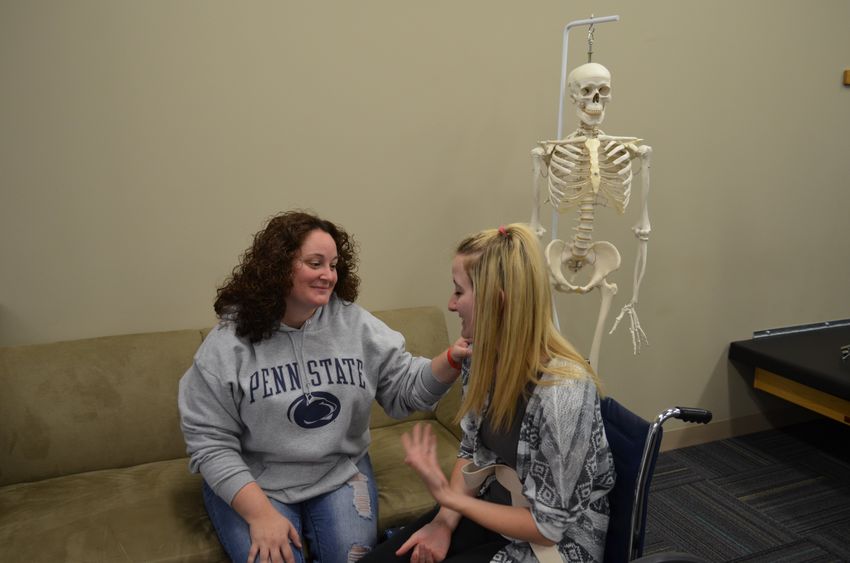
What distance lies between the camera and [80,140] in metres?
2.29

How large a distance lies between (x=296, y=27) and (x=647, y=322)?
1980mm

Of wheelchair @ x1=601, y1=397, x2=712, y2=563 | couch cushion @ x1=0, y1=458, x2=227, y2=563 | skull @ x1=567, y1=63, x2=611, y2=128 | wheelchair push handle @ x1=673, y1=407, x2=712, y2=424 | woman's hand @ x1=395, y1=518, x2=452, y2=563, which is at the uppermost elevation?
skull @ x1=567, y1=63, x2=611, y2=128

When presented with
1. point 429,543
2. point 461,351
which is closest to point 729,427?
point 461,351

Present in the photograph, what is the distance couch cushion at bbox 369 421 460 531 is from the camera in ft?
6.49

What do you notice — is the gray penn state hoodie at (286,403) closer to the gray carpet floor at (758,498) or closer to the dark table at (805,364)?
the gray carpet floor at (758,498)

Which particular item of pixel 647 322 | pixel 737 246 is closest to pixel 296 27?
pixel 647 322

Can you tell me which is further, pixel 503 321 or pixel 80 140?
pixel 80 140

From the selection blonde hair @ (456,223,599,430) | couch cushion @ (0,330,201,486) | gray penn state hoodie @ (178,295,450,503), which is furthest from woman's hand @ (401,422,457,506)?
couch cushion @ (0,330,201,486)

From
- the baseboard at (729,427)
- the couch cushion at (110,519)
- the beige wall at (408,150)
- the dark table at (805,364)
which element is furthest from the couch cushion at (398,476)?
the dark table at (805,364)

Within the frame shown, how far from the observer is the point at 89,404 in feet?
7.14

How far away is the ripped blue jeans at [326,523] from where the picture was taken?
171 centimetres

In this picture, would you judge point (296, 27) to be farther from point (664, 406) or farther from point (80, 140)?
point (664, 406)

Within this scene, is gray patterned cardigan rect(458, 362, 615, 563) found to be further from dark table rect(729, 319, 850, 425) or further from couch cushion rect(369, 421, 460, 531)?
dark table rect(729, 319, 850, 425)

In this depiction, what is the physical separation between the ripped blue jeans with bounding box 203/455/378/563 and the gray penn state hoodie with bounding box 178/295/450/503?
0.04 metres
